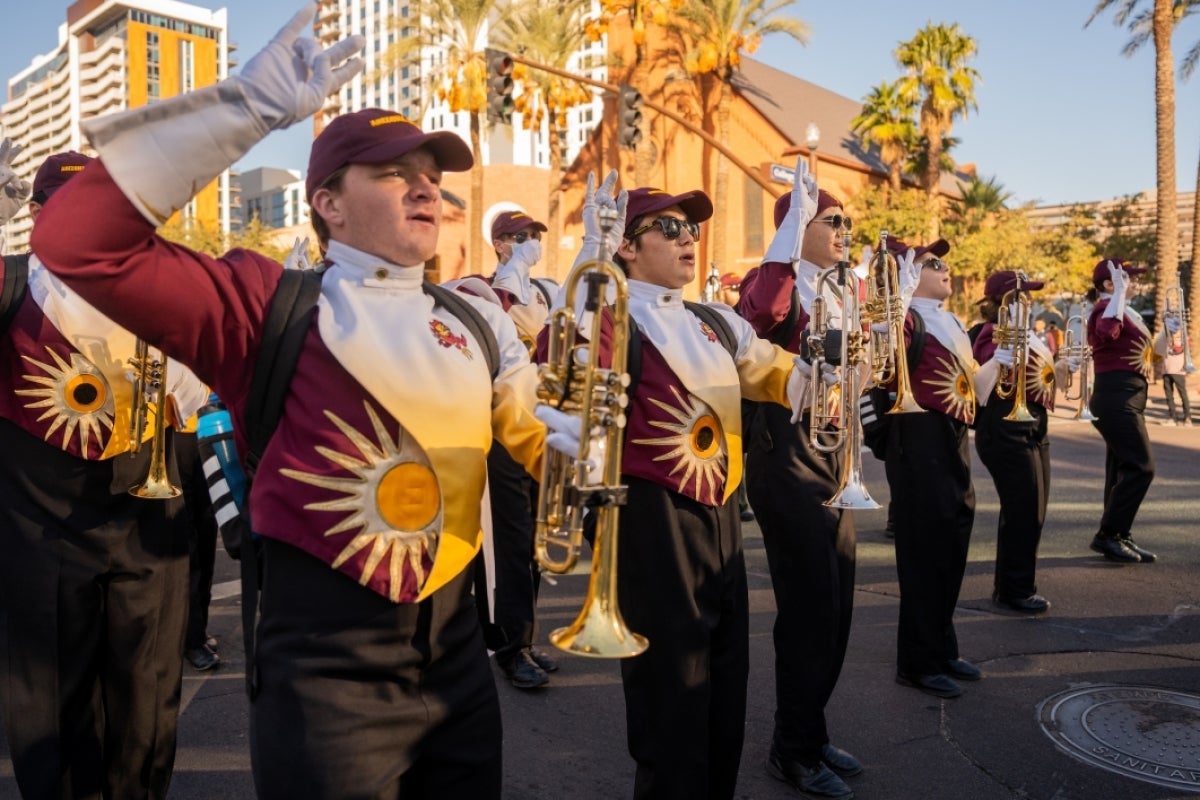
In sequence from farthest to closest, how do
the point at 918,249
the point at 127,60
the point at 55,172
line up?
A: the point at 127,60 → the point at 918,249 → the point at 55,172

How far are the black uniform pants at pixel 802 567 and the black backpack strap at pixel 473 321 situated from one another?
2021mm

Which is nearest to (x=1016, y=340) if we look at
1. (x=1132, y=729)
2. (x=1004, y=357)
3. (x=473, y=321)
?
(x=1004, y=357)

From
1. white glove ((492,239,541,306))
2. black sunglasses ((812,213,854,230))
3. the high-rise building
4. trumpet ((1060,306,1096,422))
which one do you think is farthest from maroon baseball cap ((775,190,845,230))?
the high-rise building

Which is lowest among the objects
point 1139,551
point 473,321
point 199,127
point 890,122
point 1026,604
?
point 1026,604

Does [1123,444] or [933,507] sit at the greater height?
[1123,444]

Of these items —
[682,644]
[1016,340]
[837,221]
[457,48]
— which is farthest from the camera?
[457,48]

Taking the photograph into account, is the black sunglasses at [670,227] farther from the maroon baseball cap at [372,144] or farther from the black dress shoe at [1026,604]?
the black dress shoe at [1026,604]

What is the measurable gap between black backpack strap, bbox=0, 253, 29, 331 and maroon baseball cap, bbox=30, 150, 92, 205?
23.2 inches

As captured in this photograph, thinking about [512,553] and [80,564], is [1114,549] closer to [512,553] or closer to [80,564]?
[512,553]

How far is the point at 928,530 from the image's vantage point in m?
5.48

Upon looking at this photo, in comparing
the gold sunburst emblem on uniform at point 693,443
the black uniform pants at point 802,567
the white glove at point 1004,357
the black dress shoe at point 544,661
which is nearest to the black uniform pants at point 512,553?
the black dress shoe at point 544,661

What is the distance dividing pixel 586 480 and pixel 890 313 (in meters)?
3.27

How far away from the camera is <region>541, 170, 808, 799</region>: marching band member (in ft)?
11.0

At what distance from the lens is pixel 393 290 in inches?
98.7
